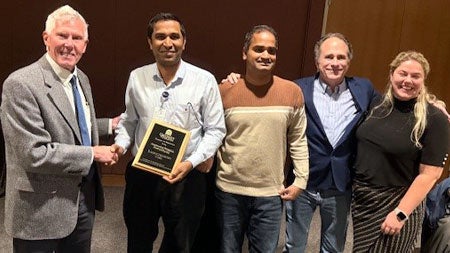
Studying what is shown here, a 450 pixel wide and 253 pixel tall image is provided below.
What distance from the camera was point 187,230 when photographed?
221 centimetres

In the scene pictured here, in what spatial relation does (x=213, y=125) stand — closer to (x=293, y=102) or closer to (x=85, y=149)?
(x=293, y=102)

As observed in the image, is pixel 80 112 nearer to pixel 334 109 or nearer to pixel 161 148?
pixel 161 148

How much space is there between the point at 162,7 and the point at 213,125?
2120 mm

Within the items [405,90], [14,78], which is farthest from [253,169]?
[14,78]

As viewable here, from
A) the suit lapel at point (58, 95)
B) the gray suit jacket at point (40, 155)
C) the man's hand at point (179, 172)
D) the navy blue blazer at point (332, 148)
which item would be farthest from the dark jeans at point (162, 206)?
the navy blue blazer at point (332, 148)

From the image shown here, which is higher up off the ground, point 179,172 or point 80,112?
point 80,112

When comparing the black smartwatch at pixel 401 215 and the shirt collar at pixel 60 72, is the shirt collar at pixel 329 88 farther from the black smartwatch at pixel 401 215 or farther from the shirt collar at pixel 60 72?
the shirt collar at pixel 60 72

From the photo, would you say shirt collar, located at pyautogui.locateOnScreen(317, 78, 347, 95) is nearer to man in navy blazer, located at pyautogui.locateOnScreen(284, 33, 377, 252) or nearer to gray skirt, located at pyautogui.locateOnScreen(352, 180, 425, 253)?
man in navy blazer, located at pyautogui.locateOnScreen(284, 33, 377, 252)

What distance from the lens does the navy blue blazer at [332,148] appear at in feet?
7.29

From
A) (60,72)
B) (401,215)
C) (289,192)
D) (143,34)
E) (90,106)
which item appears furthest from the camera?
(143,34)

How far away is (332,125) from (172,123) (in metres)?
0.79

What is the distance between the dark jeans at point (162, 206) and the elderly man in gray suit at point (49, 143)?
275 mm

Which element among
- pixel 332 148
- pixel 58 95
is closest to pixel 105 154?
pixel 58 95

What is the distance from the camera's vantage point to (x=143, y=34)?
12.8 ft
